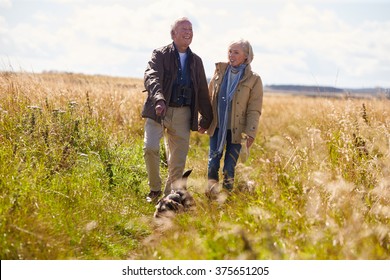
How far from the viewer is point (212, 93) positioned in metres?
6.48

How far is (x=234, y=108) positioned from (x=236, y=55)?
634 millimetres

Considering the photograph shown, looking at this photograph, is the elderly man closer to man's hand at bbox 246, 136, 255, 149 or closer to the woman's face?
the woman's face

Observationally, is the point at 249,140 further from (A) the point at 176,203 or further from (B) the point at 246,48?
(A) the point at 176,203

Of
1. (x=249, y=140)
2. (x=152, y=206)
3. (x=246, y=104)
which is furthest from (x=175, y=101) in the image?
(x=152, y=206)

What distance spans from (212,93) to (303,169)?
1.59m

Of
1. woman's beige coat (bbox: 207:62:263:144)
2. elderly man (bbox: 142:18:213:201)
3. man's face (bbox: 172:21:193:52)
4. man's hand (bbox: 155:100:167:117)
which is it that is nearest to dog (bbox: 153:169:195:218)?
elderly man (bbox: 142:18:213:201)

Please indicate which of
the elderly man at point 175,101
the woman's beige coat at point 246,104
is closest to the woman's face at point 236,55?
the woman's beige coat at point 246,104

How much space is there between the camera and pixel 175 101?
6125mm

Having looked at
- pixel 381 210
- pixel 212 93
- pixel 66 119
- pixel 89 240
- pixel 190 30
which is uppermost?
pixel 190 30

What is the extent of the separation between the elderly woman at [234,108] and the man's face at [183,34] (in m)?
0.50

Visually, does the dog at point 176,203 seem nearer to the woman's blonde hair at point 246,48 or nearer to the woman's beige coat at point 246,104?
the woman's beige coat at point 246,104

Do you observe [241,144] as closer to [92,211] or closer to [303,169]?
[303,169]

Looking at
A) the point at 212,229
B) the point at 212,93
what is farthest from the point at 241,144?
the point at 212,229

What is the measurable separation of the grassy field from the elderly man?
0.55 metres
